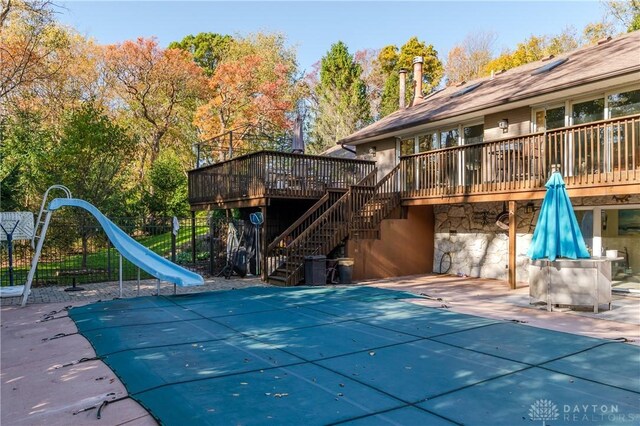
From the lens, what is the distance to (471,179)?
11281 millimetres

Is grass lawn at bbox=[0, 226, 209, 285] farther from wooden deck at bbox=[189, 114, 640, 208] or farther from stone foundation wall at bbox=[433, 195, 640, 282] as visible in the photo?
stone foundation wall at bbox=[433, 195, 640, 282]

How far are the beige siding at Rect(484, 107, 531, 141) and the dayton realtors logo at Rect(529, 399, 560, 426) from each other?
8836 mm

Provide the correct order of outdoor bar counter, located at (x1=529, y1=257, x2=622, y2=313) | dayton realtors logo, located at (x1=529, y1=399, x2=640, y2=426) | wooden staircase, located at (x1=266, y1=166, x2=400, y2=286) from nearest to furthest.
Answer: dayton realtors logo, located at (x1=529, y1=399, x2=640, y2=426), outdoor bar counter, located at (x1=529, y1=257, x2=622, y2=313), wooden staircase, located at (x1=266, y1=166, x2=400, y2=286)

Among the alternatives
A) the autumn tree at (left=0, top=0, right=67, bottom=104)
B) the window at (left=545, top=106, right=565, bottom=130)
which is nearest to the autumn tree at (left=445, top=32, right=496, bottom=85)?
the window at (left=545, top=106, right=565, bottom=130)

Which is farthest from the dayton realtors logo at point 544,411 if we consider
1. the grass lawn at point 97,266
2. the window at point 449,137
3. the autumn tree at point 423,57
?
the autumn tree at point 423,57

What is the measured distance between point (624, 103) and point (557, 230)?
3963 millimetres

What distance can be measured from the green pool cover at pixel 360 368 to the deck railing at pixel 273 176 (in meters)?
5.49

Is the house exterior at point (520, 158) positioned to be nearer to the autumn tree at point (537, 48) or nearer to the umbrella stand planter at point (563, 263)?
the umbrella stand planter at point (563, 263)

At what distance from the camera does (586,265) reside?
7484 mm

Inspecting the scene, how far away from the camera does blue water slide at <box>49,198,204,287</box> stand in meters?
9.04

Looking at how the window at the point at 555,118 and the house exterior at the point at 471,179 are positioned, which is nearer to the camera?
the house exterior at the point at 471,179

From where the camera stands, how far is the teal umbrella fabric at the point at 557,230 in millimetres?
7578

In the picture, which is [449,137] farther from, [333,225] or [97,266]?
[97,266]

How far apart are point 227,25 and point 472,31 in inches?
734
